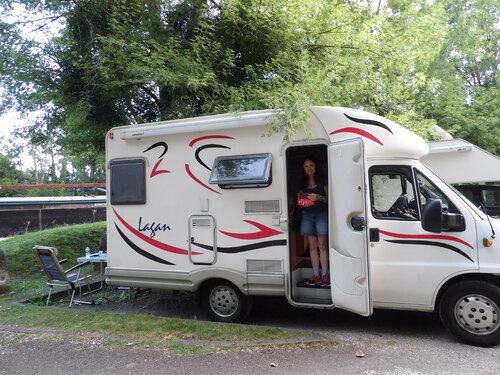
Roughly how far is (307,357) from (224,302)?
1.61 metres

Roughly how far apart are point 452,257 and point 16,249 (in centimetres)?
939

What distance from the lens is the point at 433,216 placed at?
4375mm

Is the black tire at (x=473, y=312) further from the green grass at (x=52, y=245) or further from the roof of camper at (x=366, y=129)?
the green grass at (x=52, y=245)

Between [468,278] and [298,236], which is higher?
[298,236]

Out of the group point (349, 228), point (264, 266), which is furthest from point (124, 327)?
point (349, 228)

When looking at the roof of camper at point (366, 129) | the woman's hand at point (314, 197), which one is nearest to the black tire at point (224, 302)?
the woman's hand at point (314, 197)

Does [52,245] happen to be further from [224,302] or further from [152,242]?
[224,302]

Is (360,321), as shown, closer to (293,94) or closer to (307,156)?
(307,156)

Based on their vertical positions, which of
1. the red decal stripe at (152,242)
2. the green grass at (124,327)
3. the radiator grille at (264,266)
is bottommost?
the green grass at (124,327)

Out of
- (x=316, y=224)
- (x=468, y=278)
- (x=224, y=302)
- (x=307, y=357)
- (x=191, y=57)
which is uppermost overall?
(x=191, y=57)

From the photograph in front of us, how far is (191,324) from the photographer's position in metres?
5.19

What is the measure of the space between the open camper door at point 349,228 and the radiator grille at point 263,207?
0.71 m

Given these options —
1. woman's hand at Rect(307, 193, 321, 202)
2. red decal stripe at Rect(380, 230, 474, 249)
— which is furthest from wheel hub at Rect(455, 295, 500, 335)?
woman's hand at Rect(307, 193, 321, 202)

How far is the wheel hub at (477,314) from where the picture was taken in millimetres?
4336
